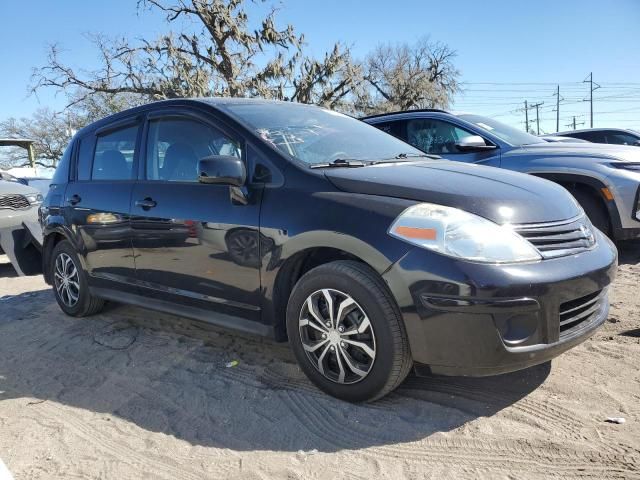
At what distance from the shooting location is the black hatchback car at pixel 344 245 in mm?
2441

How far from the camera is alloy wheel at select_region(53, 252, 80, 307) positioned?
4.80 meters

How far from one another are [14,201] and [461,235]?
6914 mm

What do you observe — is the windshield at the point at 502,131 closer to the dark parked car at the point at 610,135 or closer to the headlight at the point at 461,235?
the headlight at the point at 461,235

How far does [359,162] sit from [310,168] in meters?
0.36

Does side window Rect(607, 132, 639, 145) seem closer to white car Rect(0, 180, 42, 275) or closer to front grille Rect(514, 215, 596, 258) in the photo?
Answer: front grille Rect(514, 215, 596, 258)

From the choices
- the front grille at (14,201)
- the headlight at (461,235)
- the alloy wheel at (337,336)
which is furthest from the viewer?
the front grille at (14,201)

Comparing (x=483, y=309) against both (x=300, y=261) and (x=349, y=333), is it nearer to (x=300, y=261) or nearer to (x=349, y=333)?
(x=349, y=333)

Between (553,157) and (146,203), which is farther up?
(553,157)

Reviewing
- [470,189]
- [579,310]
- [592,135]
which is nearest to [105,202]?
[470,189]

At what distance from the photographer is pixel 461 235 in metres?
2.47

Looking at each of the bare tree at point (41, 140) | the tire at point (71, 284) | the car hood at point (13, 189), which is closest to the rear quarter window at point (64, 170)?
the tire at point (71, 284)

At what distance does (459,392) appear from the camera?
289 cm

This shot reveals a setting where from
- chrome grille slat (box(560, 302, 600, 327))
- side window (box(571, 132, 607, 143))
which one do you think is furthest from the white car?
side window (box(571, 132, 607, 143))

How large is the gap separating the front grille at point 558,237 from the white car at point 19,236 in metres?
6.38
